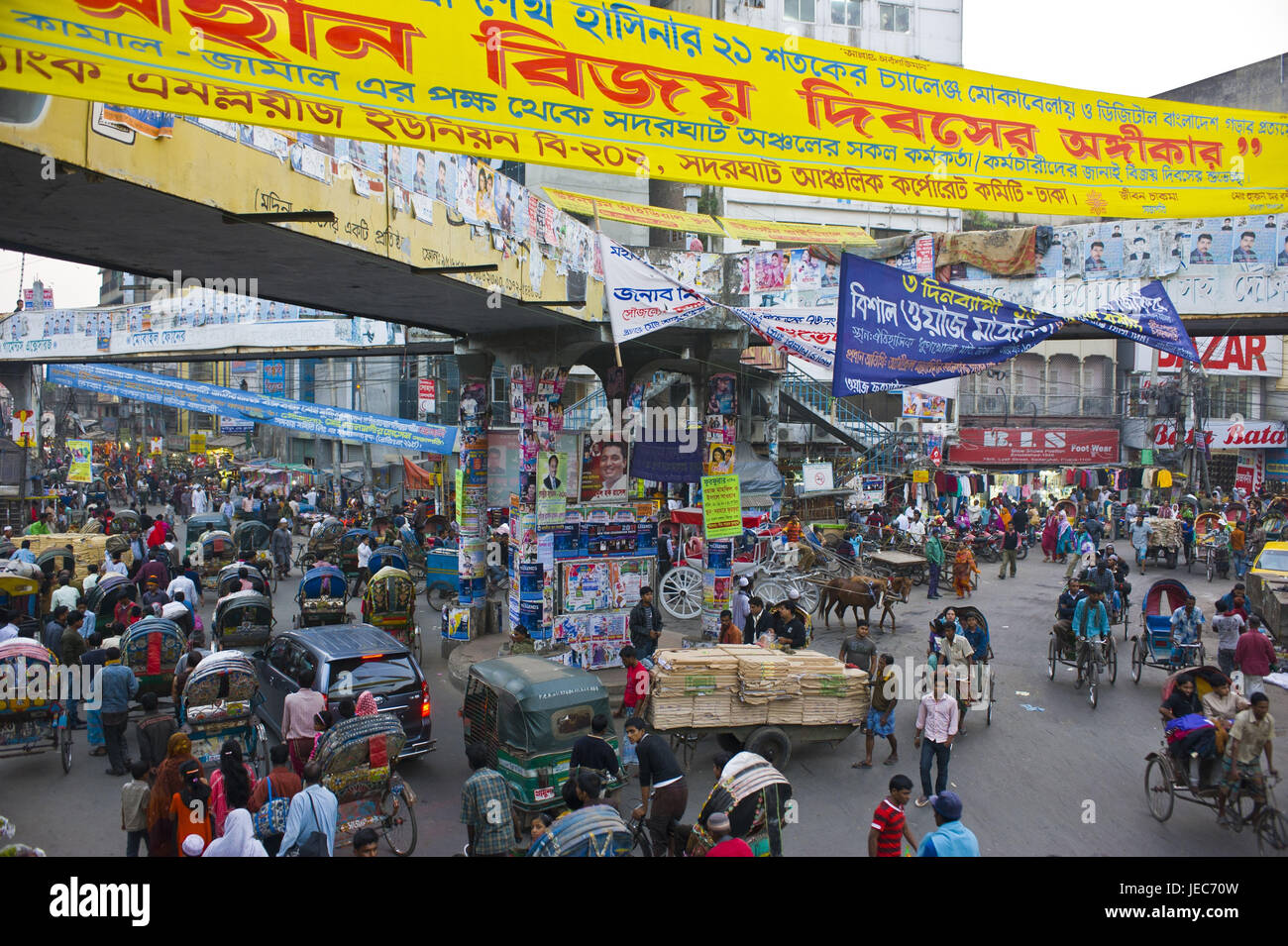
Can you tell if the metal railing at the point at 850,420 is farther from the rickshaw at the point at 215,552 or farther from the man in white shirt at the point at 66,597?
→ the man in white shirt at the point at 66,597

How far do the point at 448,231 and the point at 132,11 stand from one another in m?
5.75

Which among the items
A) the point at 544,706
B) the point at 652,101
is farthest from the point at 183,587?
the point at 652,101

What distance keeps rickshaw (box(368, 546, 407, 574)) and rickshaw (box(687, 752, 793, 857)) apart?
12503 mm

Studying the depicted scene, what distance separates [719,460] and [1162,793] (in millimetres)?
8963

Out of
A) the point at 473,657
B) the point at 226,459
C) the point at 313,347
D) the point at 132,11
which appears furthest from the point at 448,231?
the point at 226,459

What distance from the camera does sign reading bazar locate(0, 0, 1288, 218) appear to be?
4879 mm

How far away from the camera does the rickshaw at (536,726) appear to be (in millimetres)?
9031

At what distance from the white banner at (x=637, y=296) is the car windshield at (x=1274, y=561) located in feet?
44.7

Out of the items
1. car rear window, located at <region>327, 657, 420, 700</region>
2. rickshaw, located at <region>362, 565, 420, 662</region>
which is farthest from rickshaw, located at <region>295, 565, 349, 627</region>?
car rear window, located at <region>327, 657, 420, 700</region>

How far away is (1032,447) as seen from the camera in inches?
1491

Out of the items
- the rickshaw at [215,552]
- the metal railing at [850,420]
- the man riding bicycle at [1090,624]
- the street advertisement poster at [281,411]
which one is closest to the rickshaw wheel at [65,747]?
the rickshaw at [215,552]

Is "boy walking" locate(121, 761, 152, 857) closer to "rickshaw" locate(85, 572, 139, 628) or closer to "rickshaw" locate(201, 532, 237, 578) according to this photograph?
"rickshaw" locate(85, 572, 139, 628)

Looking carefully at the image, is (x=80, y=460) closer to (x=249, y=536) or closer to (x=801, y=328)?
(x=249, y=536)

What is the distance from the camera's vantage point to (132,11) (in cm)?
472
